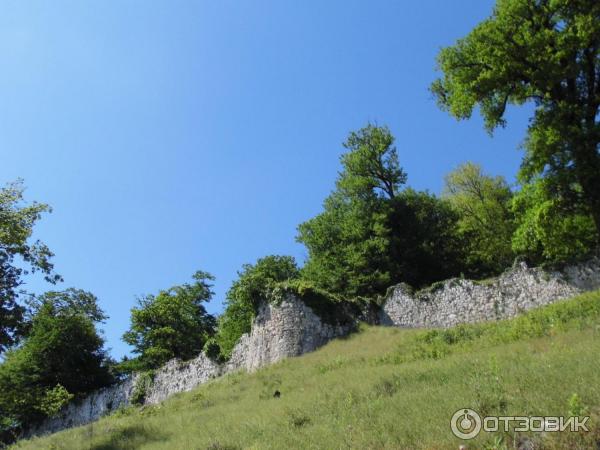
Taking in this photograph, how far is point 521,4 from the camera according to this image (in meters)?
22.9

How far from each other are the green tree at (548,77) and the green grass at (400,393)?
6.47 metres

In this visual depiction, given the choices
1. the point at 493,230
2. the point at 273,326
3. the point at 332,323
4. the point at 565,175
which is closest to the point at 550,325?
the point at 565,175

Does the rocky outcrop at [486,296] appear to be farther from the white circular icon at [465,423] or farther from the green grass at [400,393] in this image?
the white circular icon at [465,423]

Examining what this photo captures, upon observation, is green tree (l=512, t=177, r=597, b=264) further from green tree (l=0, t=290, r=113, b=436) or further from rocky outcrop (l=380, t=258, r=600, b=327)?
green tree (l=0, t=290, r=113, b=436)

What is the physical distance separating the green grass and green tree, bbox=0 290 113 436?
703 inches

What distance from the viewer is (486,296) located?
72.7ft

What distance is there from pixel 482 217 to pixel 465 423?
38.7 m

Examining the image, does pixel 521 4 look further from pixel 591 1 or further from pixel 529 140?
pixel 529 140

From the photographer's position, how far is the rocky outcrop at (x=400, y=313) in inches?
821

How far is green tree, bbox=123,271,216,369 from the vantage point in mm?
42219

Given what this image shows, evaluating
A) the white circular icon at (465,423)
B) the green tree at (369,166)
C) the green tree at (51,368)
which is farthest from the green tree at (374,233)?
the white circular icon at (465,423)

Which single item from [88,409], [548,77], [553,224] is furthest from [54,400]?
[548,77]

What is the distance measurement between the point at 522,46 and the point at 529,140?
4908mm

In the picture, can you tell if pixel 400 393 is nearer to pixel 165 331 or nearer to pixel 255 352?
pixel 255 352
